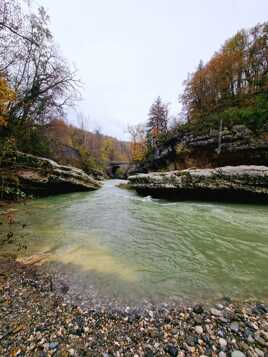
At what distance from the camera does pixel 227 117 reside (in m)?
13.6

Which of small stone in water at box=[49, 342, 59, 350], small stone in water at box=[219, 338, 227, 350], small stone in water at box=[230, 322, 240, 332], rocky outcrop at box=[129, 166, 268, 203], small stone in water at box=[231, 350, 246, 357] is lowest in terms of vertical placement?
small stone in water at box=[49, 342, 59, 350]

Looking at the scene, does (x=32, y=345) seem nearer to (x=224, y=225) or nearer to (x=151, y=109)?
(x=224, y=225)

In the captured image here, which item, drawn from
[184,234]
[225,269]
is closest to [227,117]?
[184,234]

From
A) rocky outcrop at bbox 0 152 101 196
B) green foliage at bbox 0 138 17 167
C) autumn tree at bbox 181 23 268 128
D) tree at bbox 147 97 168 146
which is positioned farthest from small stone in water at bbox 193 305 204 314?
tree at bbox 147 97 168 146

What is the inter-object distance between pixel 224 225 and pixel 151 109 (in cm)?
2666

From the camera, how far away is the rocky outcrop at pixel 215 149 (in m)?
11.0

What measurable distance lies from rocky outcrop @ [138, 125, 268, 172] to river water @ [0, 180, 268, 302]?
7091 mm

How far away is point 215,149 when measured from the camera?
1334 cm

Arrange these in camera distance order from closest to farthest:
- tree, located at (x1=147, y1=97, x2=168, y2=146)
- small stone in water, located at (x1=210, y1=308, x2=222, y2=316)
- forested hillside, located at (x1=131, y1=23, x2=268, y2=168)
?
small stone in water, located at (x1=210, y1=308, x2=222, y2=316), forested hillside, located at (x1=131, y1=23, x2=268, y2=168), tree, located at (x1=147, y1=97, x2=168, y2=146)

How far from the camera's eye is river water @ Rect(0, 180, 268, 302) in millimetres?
2342

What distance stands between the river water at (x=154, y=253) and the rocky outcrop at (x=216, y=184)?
210cm

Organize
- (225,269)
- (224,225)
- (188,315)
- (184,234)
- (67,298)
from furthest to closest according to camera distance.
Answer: (224,225), (184,234), (225,269), (67,298), (188,315)

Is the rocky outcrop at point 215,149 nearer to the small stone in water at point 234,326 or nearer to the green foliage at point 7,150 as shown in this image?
the small stone in water at point 234,326

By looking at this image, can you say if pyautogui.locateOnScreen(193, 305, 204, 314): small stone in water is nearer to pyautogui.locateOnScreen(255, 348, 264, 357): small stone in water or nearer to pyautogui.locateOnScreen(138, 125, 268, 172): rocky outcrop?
pyautogui.locateOnScreen(255, 348, 264, 357): small stone in water
